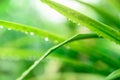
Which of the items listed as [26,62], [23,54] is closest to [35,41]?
→ [26,62]

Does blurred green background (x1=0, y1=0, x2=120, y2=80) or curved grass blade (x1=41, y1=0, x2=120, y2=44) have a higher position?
curved grass blade (x1=41, y1=0, x2=120, y2=44)

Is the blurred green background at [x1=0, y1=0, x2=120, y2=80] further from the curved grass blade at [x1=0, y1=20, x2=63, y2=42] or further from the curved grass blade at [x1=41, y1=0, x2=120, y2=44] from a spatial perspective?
the curved grass blade at [x1=41, y1=0, x2=120, y2=44]

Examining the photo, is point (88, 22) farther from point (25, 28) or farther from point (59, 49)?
point (59, 49)

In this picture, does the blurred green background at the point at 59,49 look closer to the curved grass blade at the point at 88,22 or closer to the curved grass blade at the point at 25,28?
the curved grass blade at the point at 25,28

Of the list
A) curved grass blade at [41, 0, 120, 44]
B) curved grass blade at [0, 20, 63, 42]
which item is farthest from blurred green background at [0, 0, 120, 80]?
curved grass blade at [41, 0, 120, 44]

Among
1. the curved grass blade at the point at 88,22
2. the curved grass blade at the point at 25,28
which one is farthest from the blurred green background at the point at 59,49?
the curved grass blade at the point at 88,22

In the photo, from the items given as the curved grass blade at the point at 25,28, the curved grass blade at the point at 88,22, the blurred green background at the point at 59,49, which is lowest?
the blurred green background at the point at 59,49

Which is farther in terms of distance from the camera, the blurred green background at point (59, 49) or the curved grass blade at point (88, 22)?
the blurred green background at point (59, 49)

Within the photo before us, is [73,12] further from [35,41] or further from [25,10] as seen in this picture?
[25,10]
